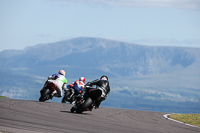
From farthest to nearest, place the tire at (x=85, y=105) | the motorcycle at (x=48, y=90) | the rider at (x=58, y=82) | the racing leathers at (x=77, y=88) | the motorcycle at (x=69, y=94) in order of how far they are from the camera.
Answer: the motorcycle at (x=69, y=94)
the racing leathers at (x=77, y=88)
the rider at (x=58, y=82)
the motorcycle at (x=48, y=90)
the tire at (x=85, y=105)

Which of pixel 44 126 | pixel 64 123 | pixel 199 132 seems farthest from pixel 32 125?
pixel 199 132

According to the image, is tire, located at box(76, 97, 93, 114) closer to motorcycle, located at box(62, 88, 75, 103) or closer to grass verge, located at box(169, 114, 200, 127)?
grass verge, located at box(169, 114, 200, 127)

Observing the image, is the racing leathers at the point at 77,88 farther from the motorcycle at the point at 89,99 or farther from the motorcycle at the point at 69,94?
the motorcycle at the point at 89,99

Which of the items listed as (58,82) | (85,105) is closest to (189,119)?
(85,105)

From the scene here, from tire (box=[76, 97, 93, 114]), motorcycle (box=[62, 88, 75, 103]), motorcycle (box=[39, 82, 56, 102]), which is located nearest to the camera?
tire (box=[76, 97, 93, 114])

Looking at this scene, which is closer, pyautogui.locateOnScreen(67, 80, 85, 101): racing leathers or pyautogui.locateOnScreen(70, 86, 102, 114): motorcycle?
pyautogui.locateOnScreen(70, 86, 102, 114): motorcycle

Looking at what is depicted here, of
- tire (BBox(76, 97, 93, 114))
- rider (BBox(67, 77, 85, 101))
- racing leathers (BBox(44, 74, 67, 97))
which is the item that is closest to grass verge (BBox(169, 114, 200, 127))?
tire (BBox(76, 97, 93, 114))

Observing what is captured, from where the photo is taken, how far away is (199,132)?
15219 millimetres

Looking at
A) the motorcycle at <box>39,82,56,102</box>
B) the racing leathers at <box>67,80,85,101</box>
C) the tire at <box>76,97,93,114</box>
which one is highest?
the racing leathers at <box>67,80,85,101</box>

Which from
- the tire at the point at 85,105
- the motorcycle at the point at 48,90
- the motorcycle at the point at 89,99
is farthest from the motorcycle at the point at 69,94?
the tire at the point at 85,105

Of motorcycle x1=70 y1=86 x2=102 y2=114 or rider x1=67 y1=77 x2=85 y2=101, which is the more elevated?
rider x1=67 y1=77 x2=85 y2=101

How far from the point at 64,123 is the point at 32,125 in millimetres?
1515

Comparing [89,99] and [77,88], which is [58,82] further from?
[89,99]

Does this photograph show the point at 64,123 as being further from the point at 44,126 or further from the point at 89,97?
the point at 89,97
